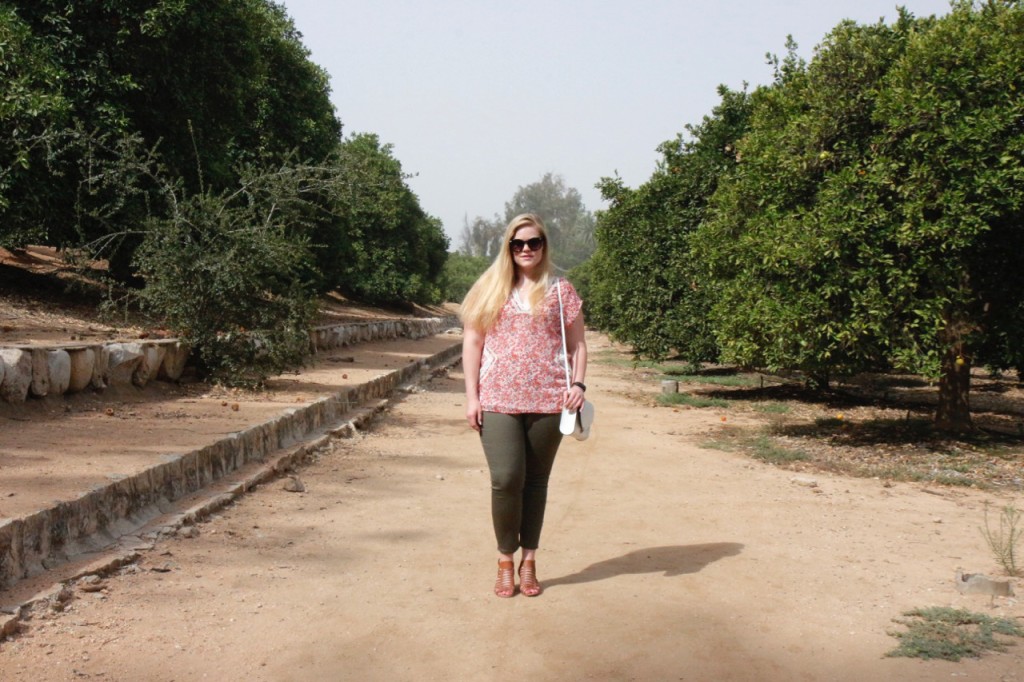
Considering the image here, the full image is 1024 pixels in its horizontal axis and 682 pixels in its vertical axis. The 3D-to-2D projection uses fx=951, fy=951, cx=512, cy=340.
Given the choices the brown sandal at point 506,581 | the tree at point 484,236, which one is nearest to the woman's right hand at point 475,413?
the brown sandal at point 506,581

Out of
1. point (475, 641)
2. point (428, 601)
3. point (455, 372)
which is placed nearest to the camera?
point (475, 641)

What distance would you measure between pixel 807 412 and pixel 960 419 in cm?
334

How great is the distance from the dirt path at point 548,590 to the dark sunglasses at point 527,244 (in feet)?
6.02

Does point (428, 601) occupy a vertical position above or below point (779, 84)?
below

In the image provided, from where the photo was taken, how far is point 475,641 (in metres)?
4.37

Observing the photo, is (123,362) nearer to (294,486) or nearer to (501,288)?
(294,486)

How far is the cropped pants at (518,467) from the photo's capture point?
15.9 ft

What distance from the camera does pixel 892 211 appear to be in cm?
989

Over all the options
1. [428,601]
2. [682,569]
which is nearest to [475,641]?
[428,601]

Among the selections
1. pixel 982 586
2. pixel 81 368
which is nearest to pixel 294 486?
pixel 81 368

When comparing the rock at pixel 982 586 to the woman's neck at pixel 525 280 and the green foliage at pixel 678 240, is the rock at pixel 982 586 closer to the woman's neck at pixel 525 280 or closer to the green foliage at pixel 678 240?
the woman's neck at pixel 525 280

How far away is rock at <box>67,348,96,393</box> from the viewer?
362 inches

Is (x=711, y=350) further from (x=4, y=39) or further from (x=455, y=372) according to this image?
(x=4, y=39)

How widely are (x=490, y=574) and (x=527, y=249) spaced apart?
1.89 m
